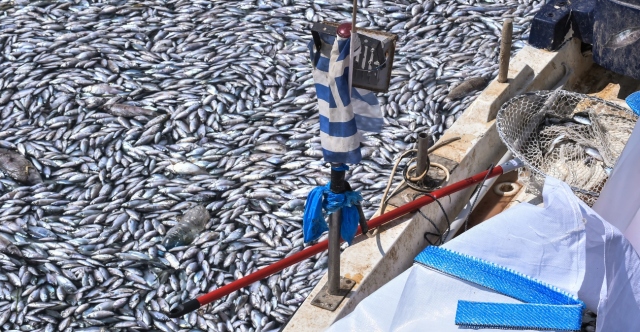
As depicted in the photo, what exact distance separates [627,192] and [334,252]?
159 cm

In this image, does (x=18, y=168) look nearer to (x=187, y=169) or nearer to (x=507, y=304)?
(x=187, y=169)

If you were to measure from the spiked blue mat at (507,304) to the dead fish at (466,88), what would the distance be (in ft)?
10.7

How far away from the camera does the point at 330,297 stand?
4.40m

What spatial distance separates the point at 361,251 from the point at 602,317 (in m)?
1.49

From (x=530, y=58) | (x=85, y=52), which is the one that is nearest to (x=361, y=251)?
(x=530, y=58)

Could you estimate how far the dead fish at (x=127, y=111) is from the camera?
6.84 metres

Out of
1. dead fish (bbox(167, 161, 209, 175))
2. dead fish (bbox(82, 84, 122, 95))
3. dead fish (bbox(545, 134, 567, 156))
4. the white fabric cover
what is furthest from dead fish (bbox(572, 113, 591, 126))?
dead fish (bbox(82, 84, 122, 95))

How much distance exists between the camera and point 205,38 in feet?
26.2

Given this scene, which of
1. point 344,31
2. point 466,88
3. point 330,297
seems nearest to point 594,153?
point 466,88

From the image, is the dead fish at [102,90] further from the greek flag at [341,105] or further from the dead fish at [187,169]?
the greek flag at [341,105]

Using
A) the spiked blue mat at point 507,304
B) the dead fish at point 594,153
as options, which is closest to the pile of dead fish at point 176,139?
the dead fish at point 594,153

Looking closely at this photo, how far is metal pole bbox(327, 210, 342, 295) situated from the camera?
13.2 ft

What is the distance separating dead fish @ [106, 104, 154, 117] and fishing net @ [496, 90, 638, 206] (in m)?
3.00

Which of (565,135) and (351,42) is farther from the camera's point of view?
(565,135)
